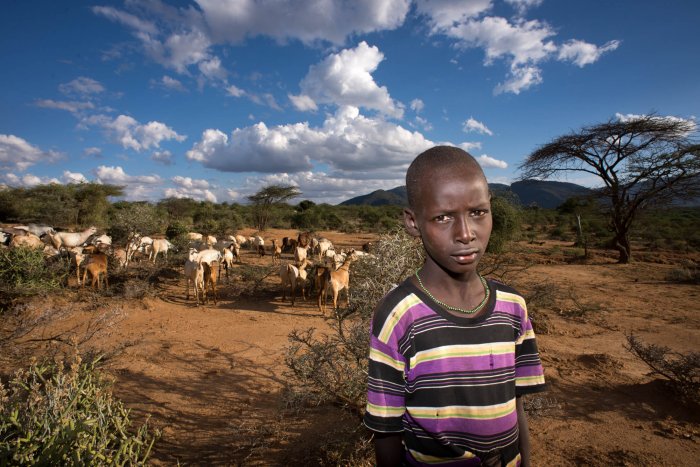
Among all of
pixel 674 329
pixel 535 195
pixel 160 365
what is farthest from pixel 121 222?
pixel 535 195

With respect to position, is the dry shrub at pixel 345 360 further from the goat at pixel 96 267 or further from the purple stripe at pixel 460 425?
the goat at pixel 96 267

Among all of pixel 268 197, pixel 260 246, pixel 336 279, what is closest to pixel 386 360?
pixel 336 279

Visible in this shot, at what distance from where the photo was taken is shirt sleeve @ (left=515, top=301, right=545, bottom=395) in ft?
4.64

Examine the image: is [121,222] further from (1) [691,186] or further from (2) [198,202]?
(2) [198,202]

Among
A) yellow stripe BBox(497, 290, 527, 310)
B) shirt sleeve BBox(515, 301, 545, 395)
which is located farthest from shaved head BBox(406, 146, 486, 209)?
shirt sleeve BBox(515, 301, 545, 395)

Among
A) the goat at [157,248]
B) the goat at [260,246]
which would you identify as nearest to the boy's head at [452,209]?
the goat at [157,248]

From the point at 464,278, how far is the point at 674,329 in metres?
8.66

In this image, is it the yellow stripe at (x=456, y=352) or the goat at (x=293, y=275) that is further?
the goat at (x=293, y=275)

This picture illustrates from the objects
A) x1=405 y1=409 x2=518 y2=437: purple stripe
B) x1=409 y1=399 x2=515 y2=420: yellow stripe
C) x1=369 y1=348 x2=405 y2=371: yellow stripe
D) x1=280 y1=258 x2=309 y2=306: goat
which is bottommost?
x1=280 y1=258 x2=309 y2=306: goat

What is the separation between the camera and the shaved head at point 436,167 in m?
1.28

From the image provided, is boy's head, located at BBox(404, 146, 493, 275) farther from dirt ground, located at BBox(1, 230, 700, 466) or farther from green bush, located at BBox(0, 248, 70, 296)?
green bush, located at BBox(0, 248, 70, 296)

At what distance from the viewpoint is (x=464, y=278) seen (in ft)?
4.34

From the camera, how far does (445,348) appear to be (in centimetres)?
123

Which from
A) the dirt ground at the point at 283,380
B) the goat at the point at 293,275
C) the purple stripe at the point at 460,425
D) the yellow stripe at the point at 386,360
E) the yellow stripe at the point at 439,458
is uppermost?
the yellow stripe at the point at 386,360
